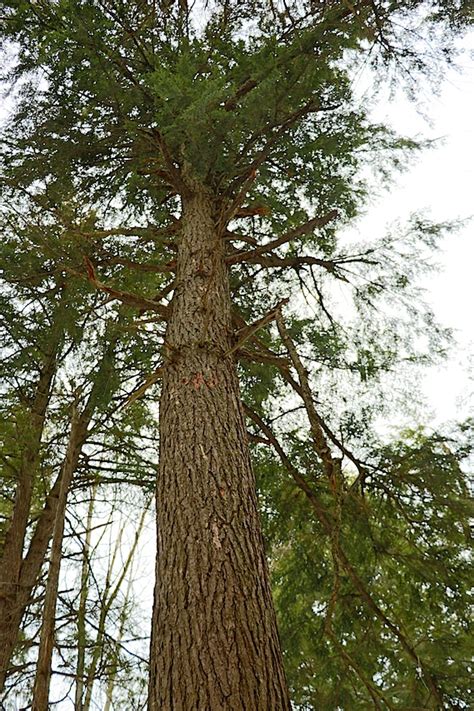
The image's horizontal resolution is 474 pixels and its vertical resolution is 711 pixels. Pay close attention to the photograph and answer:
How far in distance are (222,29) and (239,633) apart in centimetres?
564

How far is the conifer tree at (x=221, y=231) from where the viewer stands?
2.15 meters

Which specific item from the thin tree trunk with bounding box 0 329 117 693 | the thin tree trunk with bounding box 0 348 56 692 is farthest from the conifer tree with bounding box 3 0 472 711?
the thin tree trunk with bounding box 0 348 56 692

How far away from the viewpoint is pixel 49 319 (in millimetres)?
5473

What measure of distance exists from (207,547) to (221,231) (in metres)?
2.48

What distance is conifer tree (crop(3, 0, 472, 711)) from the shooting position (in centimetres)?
215

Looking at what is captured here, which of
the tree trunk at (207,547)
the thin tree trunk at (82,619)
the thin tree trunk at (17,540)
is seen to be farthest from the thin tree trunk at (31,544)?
the tree trunk at (207,547)

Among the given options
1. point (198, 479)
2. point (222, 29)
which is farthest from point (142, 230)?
point (222, 29)

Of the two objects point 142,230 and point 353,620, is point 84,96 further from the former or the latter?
point 353,620

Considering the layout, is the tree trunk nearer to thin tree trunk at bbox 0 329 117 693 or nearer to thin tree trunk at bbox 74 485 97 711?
thin tree trunk at bbox 74 485 97 711

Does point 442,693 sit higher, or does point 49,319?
point 49,319

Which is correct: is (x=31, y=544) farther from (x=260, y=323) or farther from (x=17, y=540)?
(x=260, y=323)

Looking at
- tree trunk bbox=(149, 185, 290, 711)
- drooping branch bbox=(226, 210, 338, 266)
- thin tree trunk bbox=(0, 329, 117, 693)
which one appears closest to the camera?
tree trunk bbox=(149, 185, 290, 711)

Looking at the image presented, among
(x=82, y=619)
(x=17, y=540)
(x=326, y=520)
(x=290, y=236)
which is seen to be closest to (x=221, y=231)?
(x=290, y=236)

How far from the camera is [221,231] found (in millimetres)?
4078
